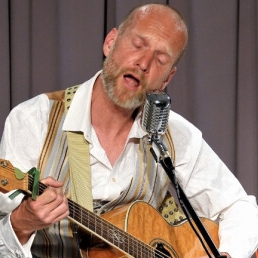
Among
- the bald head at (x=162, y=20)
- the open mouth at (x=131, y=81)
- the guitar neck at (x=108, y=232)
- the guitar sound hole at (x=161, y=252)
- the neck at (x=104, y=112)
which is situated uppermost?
the bald head at (x=162, y=20)

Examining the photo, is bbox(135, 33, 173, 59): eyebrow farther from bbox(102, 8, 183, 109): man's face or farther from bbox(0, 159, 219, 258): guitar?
bbox(0, 159, 219, 258): guitar

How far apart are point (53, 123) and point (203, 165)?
547 millimetres

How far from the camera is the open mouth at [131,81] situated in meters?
2.04

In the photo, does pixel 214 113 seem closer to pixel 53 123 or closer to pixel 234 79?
pixel 234 79

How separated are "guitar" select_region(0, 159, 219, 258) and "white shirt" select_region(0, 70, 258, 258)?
0.08 metres

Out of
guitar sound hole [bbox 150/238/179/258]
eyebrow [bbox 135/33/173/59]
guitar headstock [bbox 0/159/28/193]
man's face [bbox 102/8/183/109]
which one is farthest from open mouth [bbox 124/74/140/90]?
guitar headstock [bbox 0/159/28/193]

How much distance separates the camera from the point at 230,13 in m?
2.95

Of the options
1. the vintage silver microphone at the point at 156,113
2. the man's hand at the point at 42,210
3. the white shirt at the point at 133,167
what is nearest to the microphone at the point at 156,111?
Answer: the vintage silver microphone at the point at 156,113

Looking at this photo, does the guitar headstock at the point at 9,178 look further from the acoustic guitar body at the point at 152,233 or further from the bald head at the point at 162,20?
the bald head at the point at 162,20

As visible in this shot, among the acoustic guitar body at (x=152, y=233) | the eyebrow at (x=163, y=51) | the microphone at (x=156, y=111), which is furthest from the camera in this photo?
the eyebrow at (x=163, y=51)

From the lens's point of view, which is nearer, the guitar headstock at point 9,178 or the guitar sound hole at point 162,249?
the guitar headstock at point 9,178

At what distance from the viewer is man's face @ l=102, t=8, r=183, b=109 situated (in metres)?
2.04

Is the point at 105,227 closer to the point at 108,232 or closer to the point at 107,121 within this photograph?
the point at 108,232

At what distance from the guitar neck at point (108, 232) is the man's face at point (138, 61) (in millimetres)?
364
